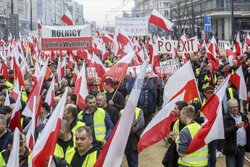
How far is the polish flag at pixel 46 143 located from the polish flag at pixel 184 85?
2525mm

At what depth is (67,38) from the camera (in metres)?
10.2

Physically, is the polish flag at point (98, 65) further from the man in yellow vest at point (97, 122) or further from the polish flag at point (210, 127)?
the polish flag at point (210, 127)

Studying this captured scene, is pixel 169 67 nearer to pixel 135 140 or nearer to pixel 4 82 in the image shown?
pixel 135 140

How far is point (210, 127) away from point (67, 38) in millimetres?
6580

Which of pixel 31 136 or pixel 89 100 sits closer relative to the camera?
pixel 31 136

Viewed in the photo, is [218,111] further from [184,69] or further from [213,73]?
[213,73]

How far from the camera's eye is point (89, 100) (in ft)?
18.9

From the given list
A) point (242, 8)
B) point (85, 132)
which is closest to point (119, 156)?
point (85, 132)

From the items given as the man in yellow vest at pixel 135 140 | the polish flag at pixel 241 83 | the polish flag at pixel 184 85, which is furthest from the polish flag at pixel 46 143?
the polish flag at pixel 241 83

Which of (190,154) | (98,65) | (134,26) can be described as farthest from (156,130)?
(134,26)

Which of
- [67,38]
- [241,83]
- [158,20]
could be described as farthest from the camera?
[158,20]

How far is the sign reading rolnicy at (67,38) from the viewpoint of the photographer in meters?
10.1

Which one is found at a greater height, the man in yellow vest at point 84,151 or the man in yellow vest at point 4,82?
the man in yellow vest at point 4,82

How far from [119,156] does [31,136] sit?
1570 millimetres
